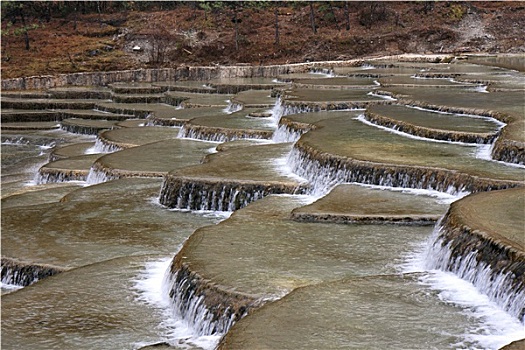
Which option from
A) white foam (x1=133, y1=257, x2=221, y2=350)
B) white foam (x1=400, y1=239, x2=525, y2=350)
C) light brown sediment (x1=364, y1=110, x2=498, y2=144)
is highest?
light brown sediment (x1=364, y1=110, x2=498, y2=144)

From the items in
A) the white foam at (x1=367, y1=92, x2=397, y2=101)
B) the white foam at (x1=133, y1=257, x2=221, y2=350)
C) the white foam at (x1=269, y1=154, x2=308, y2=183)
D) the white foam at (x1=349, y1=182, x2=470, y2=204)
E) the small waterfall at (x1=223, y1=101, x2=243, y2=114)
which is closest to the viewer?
the white foam at (x1=133, y1=257, x2=221, y2=350)

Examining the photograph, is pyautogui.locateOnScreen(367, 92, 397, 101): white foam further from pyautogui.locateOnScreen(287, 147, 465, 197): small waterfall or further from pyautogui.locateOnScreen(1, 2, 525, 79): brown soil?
pyautogui.locateOnScreen(1, 2, 525, 79): brown soil

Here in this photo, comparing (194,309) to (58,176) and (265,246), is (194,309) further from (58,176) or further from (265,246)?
(58,176)

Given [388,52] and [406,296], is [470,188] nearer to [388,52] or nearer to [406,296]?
[406,296]

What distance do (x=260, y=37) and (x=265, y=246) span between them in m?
50.0

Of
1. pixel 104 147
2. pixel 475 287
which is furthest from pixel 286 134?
pixel 475 287

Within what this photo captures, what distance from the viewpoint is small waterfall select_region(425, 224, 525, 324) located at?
926 cm

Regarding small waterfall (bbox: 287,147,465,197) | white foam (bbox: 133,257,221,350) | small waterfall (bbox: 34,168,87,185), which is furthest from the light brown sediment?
small waterfall (bbox: 34,168,87,185)

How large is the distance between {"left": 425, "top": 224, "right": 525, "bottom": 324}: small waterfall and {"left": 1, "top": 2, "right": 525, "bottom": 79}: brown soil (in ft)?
141

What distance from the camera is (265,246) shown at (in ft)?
40.2

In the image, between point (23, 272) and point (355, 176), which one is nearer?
point (23, 272)

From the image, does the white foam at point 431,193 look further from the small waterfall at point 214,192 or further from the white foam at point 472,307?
the white foam at point 472,307

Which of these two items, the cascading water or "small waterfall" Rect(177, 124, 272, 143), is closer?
the cascading water

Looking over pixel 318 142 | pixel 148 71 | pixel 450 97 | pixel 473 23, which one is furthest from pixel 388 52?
pixel 318 142
